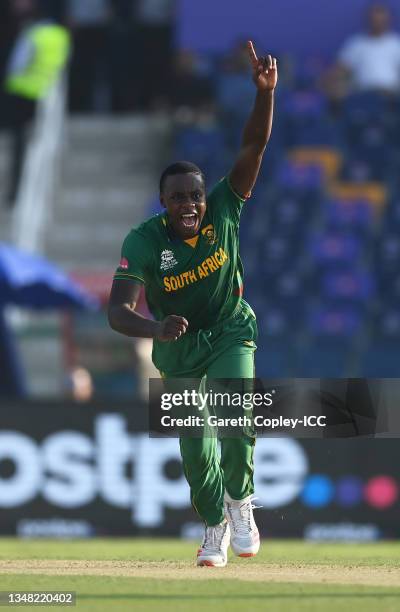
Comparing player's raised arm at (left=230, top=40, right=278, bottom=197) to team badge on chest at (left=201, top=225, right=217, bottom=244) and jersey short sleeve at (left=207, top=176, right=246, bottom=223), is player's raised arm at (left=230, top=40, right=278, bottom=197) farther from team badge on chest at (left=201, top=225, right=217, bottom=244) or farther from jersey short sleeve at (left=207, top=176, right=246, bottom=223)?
team badge on chest at (left=201, top=225, right=217, bottom=244)

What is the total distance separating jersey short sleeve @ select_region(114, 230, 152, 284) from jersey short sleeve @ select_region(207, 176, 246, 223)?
0.44 meters

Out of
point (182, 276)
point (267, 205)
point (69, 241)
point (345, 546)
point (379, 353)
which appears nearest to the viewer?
point (182, 276)

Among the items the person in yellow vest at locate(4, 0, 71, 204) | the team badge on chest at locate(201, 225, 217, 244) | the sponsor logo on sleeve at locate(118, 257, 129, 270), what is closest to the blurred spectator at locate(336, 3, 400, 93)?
the person in yellow vest at locate(4, 0, 71, 204)

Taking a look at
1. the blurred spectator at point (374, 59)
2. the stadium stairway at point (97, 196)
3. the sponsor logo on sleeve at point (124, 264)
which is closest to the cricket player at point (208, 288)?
the sponsor logo on sleeve at point (124, 264)

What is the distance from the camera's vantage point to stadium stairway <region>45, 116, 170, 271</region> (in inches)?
748

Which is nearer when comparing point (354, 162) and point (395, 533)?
point (395, 533)

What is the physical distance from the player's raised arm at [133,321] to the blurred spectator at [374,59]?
11727 mm

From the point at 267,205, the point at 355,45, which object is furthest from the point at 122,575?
the point at 355,45

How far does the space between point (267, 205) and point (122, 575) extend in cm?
1047

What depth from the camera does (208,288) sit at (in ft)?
25.6

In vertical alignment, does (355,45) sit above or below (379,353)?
above

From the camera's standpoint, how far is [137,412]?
1262 centimetres

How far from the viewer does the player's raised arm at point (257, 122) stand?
25.7 feet

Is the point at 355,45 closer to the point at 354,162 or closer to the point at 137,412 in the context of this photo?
the point at 354,162
